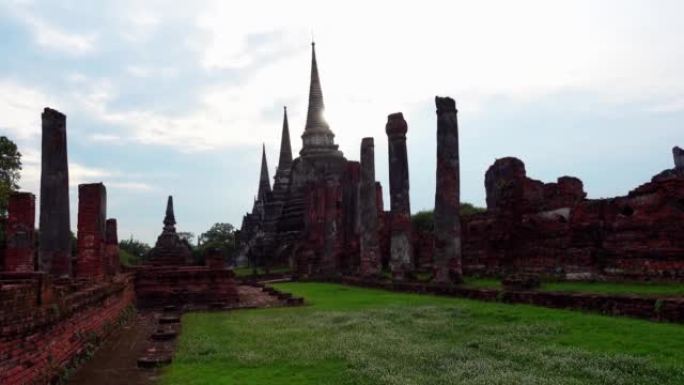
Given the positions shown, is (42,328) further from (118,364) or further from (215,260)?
(215,260)

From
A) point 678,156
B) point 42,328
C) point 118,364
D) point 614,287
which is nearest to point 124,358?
point 118,364

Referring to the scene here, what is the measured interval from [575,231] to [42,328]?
45.3 ft

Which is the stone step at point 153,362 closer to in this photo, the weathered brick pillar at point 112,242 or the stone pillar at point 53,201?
the stone pillar at point 53,201

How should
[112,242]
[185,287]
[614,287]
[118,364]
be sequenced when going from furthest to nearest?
[112,242] < [185,287] < [614,287] < [118,364]

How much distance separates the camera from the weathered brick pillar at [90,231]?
1375 cm

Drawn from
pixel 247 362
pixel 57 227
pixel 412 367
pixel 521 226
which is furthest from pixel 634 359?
pixel 521 226

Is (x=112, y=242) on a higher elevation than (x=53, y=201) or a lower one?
lower

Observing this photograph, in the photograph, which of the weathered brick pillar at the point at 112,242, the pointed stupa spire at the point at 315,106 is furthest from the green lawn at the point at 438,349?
the pointed stupa spire at the point at 315,106

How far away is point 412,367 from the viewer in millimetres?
6664

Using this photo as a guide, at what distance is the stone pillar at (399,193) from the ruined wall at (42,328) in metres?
12.4

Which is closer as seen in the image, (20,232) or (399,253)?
(20,232)

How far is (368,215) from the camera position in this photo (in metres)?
24.4

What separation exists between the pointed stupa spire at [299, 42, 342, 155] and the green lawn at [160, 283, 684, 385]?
44.7 m

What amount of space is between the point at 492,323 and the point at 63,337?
→ 5.93 m
